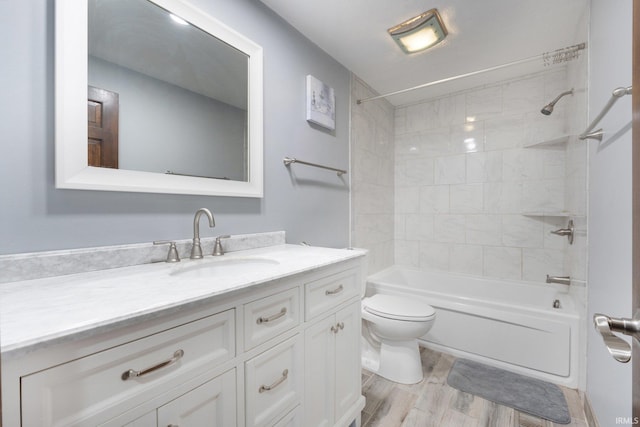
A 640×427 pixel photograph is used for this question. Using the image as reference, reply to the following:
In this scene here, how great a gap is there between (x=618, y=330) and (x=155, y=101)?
4.97ft

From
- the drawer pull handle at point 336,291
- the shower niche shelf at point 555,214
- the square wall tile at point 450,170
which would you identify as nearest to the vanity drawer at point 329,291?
the drawer pull handle at point 336,291

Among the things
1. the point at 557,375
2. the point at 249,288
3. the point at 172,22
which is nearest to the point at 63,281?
the point at 249,288

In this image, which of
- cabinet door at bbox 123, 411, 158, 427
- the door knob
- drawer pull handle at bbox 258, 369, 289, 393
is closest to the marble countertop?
cabinet door at bbox 123, 411, 158, 427

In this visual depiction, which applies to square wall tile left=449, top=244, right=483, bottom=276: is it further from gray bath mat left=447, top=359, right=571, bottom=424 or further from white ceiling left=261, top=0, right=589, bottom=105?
white ceiling left=261, top=0, right=589, bottom=105

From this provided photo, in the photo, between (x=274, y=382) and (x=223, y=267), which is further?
(x=223, y=267)

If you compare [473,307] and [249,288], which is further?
[473,307]

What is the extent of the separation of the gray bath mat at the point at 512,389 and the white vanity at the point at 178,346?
1.02 metres

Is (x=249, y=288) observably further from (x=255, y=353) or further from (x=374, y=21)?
(x=374, y=21)

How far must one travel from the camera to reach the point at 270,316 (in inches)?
34.4

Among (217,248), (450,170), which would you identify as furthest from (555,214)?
(217,248)

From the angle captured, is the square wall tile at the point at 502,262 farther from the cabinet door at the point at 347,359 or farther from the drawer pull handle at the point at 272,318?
the drawer pull handle at the point at 272,318

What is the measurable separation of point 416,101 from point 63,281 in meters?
3.12

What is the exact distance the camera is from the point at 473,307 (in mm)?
1982

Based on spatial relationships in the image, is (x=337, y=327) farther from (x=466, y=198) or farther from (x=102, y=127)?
(x=466, y=198)
